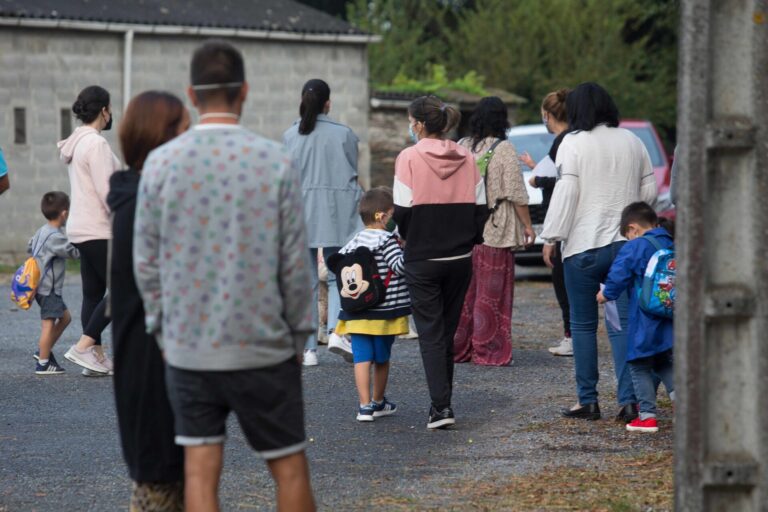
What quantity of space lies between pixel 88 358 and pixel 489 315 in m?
2.90

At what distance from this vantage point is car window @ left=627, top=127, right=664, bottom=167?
1900 centimetres

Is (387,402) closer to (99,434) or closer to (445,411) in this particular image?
(445,411)

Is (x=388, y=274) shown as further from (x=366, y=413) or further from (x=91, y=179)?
(x=91, y=179)

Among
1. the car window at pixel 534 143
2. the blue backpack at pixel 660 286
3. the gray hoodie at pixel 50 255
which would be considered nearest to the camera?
the blue backpack at pixel 660 286

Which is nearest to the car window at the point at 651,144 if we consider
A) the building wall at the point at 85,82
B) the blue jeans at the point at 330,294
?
the building wall at the point at 85,82

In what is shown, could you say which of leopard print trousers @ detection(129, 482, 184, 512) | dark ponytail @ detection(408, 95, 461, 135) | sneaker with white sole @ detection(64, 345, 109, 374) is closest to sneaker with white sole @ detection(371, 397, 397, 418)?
dark ponytail @ detection(408, 95, 461, 135)

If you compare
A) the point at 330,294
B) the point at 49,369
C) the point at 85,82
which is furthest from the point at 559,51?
the point at 49,369

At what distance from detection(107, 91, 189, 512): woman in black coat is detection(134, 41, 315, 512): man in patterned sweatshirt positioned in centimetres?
24

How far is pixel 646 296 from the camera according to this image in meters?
7.27

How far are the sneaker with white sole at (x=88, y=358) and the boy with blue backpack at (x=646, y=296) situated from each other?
376cm

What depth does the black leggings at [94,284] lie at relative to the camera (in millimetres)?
9312

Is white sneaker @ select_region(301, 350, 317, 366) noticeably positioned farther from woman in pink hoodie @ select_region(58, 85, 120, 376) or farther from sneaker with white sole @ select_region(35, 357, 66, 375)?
sneaker with white sole @ select_region(35, 357, 66, 375)

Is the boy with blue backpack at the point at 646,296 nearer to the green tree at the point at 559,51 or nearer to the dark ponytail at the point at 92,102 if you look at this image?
the dark ponytail at the point at 92,102

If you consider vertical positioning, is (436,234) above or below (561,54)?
below
